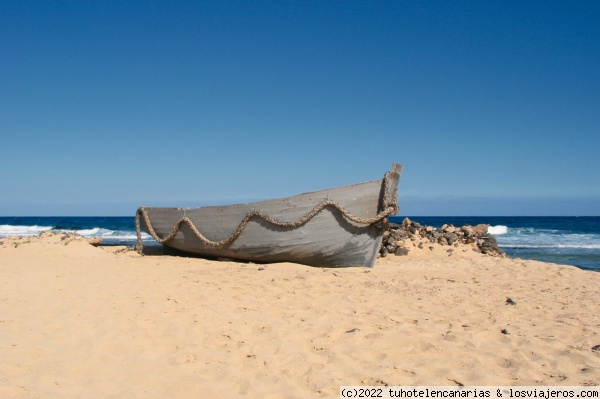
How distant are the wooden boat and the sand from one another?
959 mm

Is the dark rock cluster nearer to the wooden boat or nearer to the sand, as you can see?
the wooden boat

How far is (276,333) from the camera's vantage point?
3.96 meters

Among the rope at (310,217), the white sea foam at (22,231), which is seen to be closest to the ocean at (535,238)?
the white sea foam at (22,231)

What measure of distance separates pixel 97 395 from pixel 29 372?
0.61 meters

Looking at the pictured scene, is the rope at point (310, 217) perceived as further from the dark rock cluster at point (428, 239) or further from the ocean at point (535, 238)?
the ocean at point (535, 238)

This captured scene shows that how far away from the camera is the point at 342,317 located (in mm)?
4410

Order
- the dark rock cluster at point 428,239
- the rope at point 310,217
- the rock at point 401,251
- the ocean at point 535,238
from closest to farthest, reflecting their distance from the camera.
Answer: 1. the rope at point 310,217
2. the rock at point 401,251
3. the dark rock cluster at point 428,239
4. the ocean at point 535,238

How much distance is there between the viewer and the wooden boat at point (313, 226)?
298 inches

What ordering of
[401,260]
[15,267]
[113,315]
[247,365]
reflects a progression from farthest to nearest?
[401,260], [15,267], [113,315], [247,365]

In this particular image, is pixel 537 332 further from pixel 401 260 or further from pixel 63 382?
pixel 401 260

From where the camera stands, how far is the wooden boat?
7559 millimetres

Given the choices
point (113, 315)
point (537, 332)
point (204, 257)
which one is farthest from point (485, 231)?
point (113, 315)

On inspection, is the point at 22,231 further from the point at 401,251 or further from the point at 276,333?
the point at 276,333

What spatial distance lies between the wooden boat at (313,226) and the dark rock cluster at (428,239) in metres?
3.29
